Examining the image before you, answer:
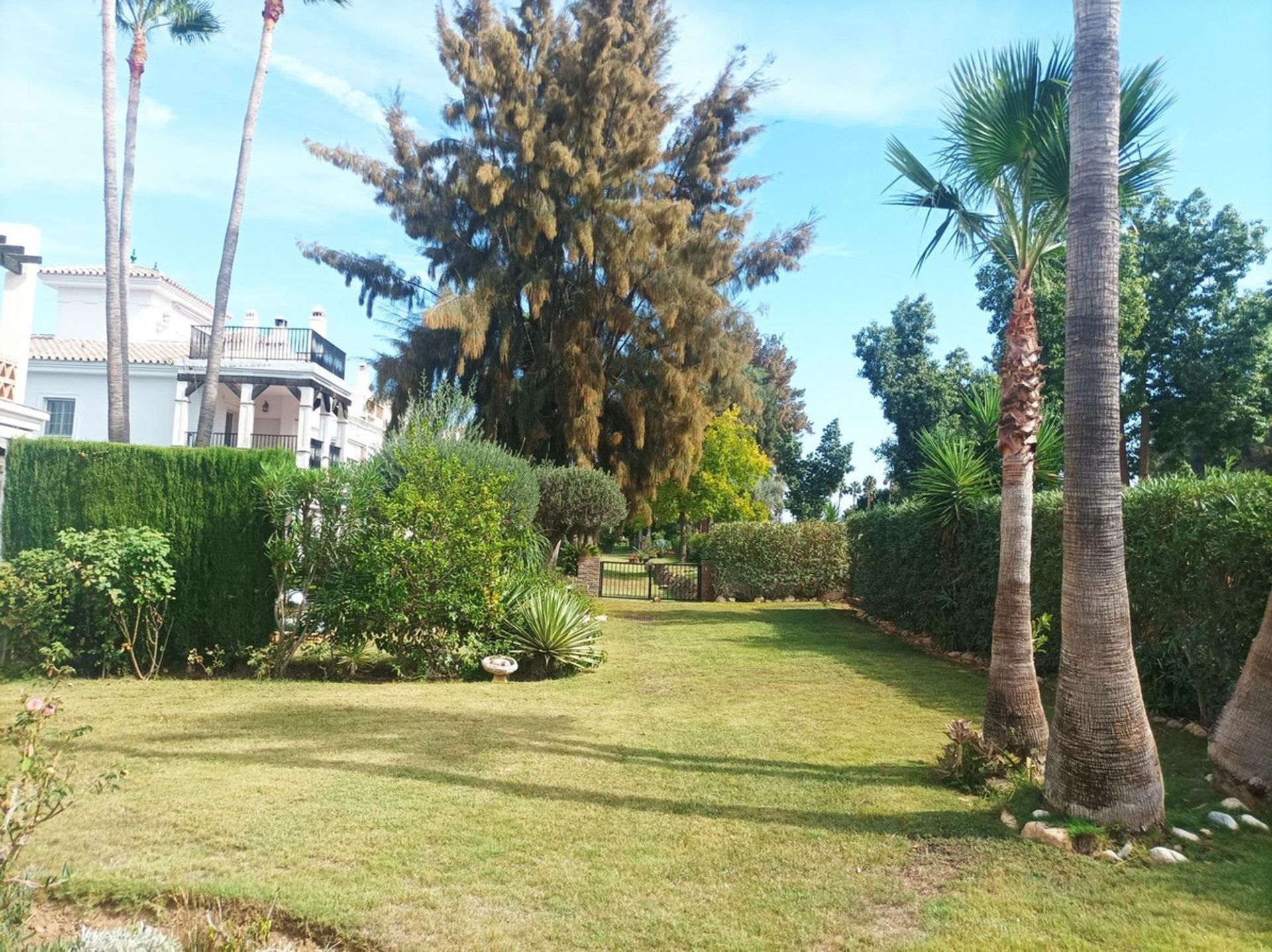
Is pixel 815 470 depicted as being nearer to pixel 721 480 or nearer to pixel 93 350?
pixel 721 480

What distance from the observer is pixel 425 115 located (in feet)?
80.0

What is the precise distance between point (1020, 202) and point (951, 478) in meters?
6.30

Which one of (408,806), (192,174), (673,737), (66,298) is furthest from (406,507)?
(66,298)

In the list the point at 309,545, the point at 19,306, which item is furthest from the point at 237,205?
the point at 309,545

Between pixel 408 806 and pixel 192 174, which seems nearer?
pixel 408 806

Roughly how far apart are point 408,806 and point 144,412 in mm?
26284

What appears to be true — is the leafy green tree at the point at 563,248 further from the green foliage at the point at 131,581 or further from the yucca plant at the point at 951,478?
the green foliage at the point at 131,581

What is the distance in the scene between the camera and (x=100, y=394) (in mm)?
25891

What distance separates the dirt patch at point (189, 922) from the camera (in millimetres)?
3318

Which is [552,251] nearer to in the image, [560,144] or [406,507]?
[560,144]

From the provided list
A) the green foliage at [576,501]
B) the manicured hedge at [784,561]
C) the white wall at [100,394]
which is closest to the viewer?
the green foliage at [576,501]

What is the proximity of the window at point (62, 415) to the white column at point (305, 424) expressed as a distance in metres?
7.07

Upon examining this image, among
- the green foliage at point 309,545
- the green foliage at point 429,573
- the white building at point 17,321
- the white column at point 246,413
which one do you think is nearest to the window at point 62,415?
the white column at point 246,413

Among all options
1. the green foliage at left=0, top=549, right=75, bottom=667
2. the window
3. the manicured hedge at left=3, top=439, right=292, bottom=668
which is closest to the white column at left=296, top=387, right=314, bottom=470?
the window
